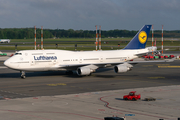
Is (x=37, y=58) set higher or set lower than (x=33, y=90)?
higher

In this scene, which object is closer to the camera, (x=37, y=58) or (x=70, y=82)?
(x=70, y=82)

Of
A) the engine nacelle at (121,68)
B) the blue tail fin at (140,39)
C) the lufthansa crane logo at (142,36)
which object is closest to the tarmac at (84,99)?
the engine nacelle at (121,68)

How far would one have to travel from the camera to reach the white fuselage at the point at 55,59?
47875 millimetres

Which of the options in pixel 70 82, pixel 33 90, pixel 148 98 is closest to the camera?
pixel 148 98

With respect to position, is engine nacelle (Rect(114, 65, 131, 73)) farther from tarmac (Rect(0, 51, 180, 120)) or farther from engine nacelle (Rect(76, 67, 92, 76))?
engine nacelle (Rect(76, 67, 92, 76))

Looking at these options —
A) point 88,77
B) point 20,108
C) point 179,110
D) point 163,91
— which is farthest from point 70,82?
point 179,110

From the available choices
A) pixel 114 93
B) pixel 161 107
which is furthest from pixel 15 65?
pixel 161 107

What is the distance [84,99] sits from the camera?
31.5 meters

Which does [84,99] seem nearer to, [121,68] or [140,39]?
[121,68]

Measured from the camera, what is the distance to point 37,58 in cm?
4891

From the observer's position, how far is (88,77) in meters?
50.8

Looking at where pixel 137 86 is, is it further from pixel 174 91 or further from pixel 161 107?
pixel 161 107

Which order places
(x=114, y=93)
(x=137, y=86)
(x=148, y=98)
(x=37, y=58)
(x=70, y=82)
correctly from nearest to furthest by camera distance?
(x=148, y=98), (x=114, y=93), (x=137, y=86), (x=70, y=82), (x=37, y=58)

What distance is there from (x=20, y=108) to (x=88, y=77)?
24.5 m
